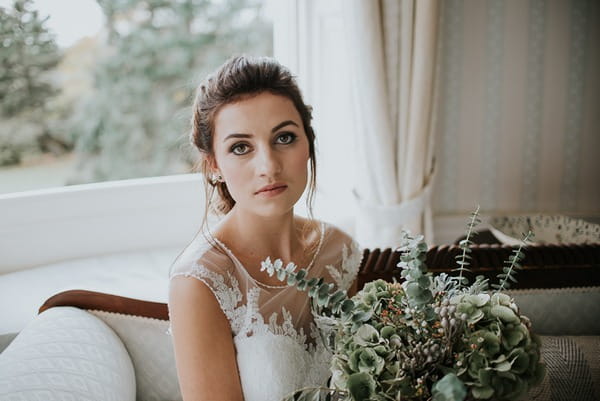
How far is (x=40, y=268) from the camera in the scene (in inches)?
95.4

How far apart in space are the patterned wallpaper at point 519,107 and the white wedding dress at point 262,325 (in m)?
1.50

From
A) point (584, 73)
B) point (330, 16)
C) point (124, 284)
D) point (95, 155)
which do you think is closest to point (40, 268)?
point (124, 284)

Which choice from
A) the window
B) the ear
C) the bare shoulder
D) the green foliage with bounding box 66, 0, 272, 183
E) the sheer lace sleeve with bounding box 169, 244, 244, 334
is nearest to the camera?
the sheer lace sleeve with bounding box 169, 244, 244, 334

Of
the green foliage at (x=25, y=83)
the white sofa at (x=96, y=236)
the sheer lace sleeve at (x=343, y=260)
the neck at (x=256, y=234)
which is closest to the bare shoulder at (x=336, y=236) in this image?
the sheer lace sleeve at (x=343, y=260)

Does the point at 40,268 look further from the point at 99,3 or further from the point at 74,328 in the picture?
the point at 99,3

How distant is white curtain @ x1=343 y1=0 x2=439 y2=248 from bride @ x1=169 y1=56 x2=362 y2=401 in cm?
79

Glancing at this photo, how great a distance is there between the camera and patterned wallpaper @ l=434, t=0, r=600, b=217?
105 inches

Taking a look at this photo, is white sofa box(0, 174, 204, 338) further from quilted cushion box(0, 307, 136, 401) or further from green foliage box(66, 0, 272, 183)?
quilted cushion box(0, 307, 136, 401)

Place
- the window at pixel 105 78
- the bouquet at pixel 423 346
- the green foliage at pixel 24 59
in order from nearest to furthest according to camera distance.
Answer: the bouquet at pixel 423 346 < the green foliage at pixel 24 59 < the window at pixel 105 78

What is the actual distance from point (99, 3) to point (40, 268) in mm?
1244

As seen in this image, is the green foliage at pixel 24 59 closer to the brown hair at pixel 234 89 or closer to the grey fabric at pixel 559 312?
the brown hair at pixel 234 89

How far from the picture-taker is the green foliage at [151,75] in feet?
9.31

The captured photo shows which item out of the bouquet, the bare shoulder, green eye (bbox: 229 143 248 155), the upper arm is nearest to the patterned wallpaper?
the bare shoulder

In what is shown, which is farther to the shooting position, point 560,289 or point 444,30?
point 444,30
